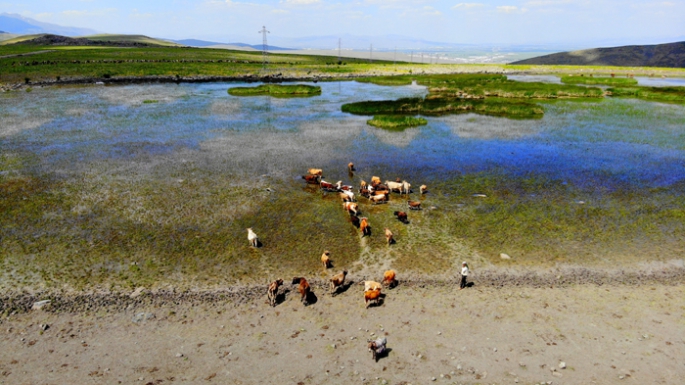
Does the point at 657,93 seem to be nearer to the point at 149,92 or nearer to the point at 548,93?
the point at 548,93

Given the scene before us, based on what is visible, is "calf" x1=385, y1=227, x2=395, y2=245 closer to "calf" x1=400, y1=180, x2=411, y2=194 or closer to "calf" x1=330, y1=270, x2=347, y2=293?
"calf" x1=330, y1=270, x2=347, y2=293

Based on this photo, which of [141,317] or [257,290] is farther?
[257,290]

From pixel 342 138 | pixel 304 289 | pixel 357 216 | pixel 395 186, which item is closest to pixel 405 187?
pixel 395 186

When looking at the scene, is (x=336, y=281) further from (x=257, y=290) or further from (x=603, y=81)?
(x=603, y=81)

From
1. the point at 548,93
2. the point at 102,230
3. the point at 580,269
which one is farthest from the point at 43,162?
the point at 548,93

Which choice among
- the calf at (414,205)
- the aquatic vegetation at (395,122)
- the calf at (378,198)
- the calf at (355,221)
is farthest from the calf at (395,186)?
the aquatic vegetation at (395,122)

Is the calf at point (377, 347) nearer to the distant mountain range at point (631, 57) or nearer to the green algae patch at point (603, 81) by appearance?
the green algae patch at point (603, 81)
